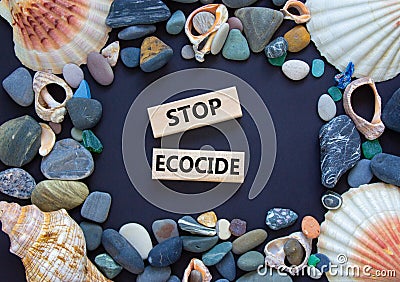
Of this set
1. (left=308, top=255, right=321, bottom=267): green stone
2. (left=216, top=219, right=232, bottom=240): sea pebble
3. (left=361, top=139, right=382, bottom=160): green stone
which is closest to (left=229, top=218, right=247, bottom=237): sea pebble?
(left=216, top=219, right=232, bottom=240): sea pebble

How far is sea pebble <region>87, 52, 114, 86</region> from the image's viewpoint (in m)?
0.82

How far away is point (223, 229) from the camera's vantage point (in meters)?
0.81

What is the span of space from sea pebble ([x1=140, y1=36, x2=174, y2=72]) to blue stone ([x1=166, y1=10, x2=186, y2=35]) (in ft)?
0.09

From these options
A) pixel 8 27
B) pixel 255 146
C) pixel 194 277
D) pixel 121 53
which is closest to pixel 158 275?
pixel 194 277

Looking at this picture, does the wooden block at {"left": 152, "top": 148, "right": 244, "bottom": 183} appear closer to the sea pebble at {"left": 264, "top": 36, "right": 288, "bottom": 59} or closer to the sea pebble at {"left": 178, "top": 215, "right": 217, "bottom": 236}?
the sea pebble at {"left": 178, "top": 215, "right": 217, "bottom": 236}

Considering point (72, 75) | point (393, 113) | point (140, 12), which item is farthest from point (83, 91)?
point (393, 113)

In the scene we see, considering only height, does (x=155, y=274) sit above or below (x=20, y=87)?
below

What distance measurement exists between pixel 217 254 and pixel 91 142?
0.87 feet

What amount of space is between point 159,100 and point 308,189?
0.91ft

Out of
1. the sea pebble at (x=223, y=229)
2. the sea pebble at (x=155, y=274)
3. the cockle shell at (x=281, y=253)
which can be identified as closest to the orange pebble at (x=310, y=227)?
the cockle shell at (x=281, y=253)

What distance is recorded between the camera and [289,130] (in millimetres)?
819

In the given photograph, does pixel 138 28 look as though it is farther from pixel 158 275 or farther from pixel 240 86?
pixel 158 275

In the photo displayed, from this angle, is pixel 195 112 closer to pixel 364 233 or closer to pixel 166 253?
pixel 166 253

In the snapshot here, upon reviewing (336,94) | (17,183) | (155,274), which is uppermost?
(336,94)
